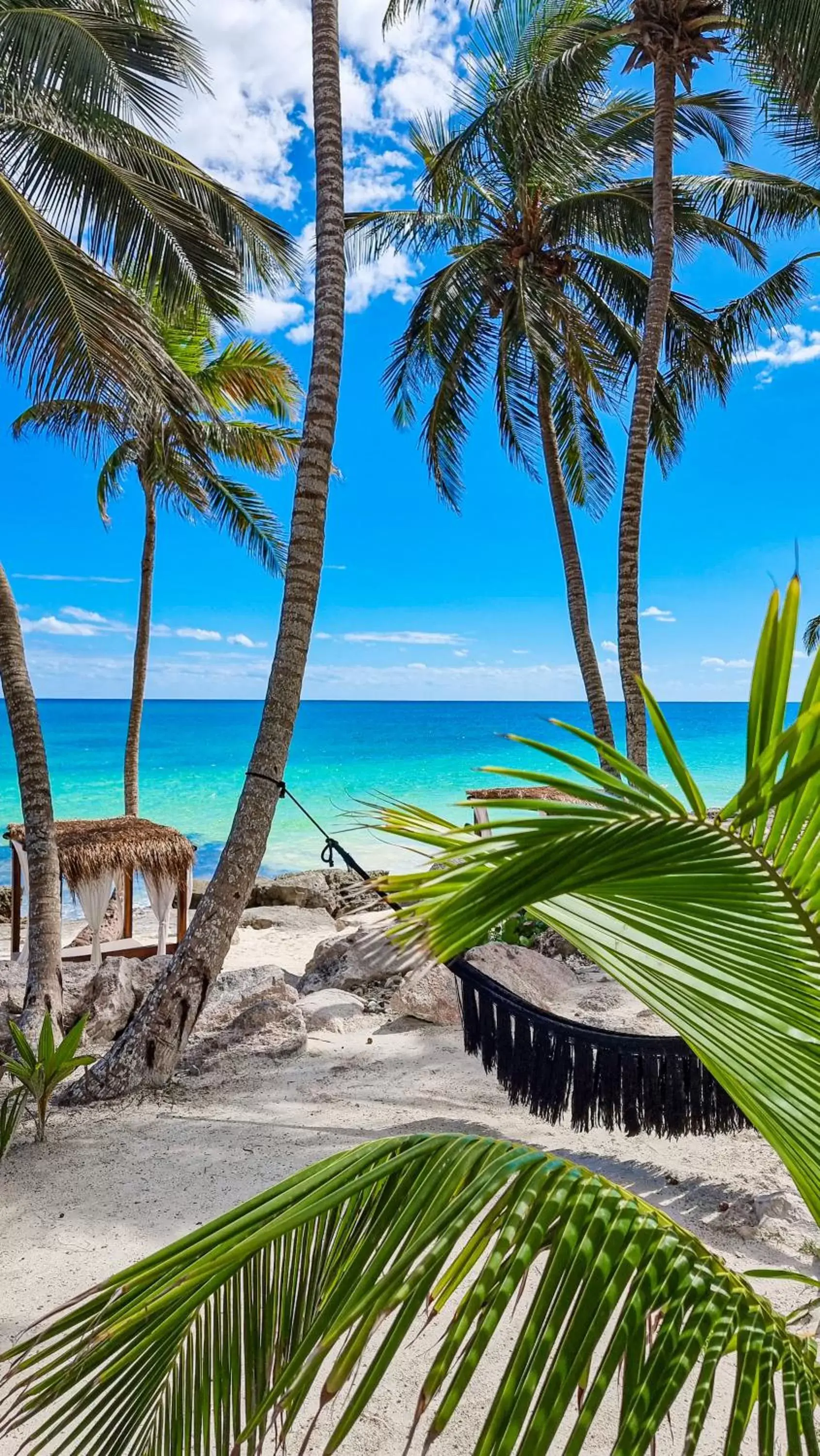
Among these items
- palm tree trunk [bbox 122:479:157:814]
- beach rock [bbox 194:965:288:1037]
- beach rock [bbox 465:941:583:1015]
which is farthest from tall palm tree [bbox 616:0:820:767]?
palm tree trunk [bbox 122:479:157:814]

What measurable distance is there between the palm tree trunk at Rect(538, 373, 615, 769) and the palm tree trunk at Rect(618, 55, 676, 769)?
1296 millimetres

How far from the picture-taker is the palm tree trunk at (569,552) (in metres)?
7.51

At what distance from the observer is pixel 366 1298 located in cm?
71

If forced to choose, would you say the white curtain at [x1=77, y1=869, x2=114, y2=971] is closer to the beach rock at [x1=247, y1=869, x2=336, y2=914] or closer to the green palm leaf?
the beach rock at [x1=247, y1=869, x2=336, y2=914]

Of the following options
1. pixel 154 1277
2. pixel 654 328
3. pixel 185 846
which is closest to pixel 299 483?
pixel 185 846

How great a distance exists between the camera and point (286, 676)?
361 centimetres

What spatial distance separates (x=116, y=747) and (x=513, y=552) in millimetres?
40214

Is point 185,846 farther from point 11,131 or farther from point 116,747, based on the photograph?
point 116,747

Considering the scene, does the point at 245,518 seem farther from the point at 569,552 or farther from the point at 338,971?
the point at 338,971

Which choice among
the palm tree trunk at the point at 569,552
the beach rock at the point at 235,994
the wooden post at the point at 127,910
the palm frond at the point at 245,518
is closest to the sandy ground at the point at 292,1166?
the beach rock at the point at 235,994

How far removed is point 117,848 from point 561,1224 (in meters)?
4.90

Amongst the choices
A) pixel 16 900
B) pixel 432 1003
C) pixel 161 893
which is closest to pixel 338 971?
pixel 432 1003

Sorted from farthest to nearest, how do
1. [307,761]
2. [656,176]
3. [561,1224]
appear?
[307,761] → [656,176] → [561,1224]

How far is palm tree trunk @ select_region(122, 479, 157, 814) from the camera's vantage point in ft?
30.9
